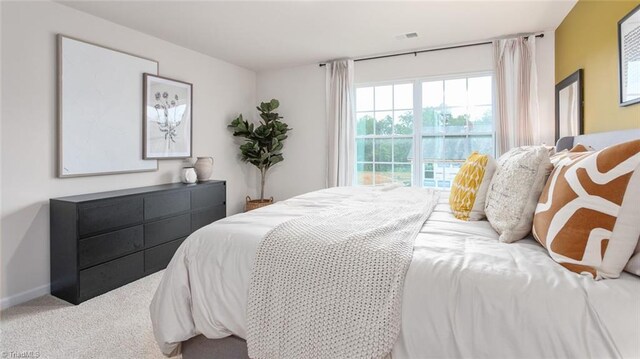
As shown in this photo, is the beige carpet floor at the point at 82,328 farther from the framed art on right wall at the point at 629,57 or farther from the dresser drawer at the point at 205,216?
the framed art on right wall at the point at 629,57

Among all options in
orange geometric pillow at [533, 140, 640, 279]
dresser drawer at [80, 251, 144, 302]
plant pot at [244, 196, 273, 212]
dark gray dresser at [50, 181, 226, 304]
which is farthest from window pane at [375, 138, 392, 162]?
orange geometric pillow at [533, 140, 640, 279]

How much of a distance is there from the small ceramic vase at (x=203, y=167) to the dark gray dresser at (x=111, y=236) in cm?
54

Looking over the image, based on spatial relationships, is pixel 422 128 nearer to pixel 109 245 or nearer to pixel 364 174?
pixel 364 174

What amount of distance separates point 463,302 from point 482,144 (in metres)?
3.37

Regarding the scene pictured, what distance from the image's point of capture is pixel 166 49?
3629 millimetres

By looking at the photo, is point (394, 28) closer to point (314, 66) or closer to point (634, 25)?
point (314, 66)

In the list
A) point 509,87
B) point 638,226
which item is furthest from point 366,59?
point 638,226

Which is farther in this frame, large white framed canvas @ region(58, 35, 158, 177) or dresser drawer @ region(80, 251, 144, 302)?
large white framed canvas @ region(58, 35, 158, 177)

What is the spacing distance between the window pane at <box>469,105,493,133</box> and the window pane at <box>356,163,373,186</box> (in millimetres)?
1378

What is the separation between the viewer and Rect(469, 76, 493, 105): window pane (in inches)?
149

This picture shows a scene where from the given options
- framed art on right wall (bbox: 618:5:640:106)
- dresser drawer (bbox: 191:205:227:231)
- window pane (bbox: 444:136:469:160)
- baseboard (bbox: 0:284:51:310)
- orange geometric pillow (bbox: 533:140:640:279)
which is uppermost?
framed art on right wall (bbox: 618:5:640:106)

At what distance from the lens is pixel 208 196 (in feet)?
12.1

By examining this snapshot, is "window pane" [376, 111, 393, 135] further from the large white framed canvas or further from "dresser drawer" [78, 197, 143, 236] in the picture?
"dresser drawer" [78, 197, 143, 236]

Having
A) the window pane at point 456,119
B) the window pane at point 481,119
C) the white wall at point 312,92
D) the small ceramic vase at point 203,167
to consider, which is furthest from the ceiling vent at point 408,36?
the small ceramic vase at point 203,167
